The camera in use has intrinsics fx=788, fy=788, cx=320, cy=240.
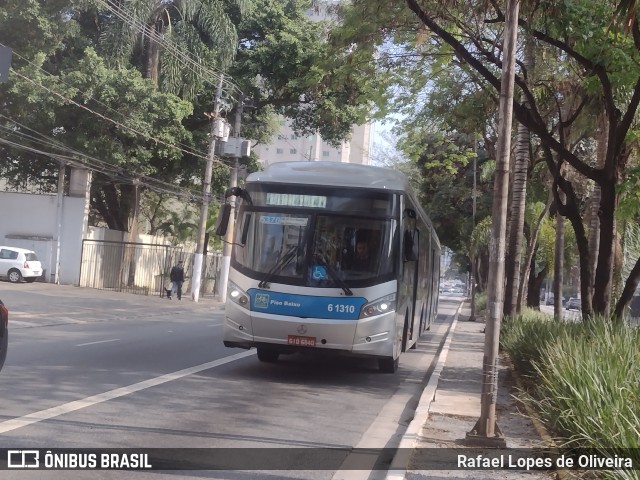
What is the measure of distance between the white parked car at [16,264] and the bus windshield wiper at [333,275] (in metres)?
24.9

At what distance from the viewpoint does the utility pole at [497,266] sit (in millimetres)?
8453

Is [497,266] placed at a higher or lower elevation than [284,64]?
lower

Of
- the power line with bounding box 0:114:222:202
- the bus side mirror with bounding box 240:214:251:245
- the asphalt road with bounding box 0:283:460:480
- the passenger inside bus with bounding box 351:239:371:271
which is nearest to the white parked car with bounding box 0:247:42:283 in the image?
the power line with bounding box 0:114:222:202

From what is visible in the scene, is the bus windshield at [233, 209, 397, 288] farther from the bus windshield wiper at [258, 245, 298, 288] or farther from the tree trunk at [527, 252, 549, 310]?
the tree trunk at [527, 252, 549, 310]

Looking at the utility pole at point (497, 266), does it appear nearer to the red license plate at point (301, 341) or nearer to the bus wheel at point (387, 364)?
the red license plate at point (301, 341)

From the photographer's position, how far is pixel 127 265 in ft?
128

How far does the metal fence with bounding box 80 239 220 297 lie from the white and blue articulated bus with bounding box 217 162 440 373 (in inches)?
989

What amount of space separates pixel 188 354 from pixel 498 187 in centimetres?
851

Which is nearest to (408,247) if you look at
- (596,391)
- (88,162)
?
(596,391)

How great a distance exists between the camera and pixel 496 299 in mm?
8711

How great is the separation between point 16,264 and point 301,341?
82.1 feet

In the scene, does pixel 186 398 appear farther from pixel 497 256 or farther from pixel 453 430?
pixel 497 256

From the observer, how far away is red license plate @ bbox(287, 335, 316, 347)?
1216 centimetres

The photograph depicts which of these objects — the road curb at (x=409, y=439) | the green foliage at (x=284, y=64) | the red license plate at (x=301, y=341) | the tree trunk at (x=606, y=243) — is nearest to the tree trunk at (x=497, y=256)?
the road curb at (x=409, y=439)
